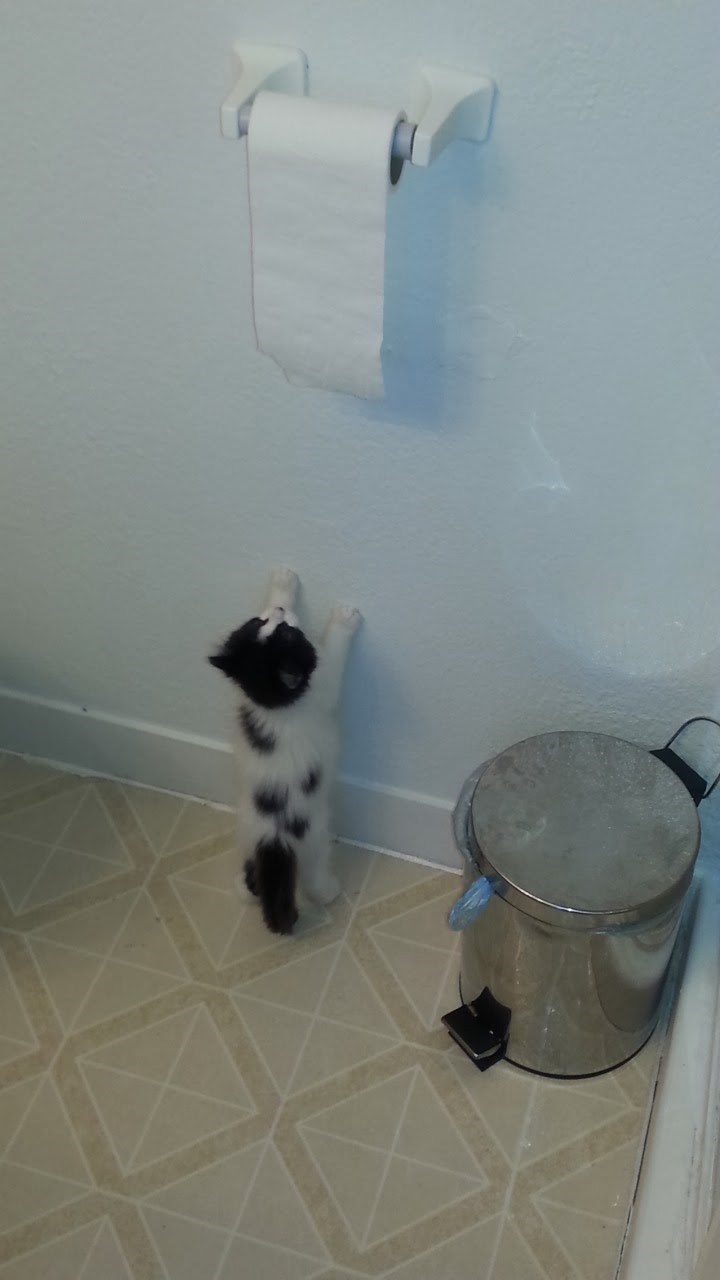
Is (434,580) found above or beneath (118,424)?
beneath

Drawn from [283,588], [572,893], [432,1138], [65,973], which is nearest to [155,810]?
[65,973]

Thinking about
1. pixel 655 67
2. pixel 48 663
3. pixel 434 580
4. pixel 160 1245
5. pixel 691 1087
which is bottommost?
pixel 160 1245

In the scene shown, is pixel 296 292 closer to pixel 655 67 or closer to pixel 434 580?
pixel 655 67

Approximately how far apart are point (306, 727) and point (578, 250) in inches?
23.7

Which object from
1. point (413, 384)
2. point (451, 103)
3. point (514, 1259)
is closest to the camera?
point (451, 103)

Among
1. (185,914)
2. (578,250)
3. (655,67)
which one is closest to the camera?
(655,67)

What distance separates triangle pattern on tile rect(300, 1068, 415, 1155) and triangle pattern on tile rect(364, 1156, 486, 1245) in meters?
0.03

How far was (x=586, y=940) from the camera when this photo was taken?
3.57 feet

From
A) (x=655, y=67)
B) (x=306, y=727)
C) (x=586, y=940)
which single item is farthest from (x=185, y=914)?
(x=655, y=67)

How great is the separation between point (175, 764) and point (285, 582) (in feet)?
1.40

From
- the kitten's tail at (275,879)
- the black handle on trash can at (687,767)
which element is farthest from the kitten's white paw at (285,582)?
the black handle on trash can at (687,767)

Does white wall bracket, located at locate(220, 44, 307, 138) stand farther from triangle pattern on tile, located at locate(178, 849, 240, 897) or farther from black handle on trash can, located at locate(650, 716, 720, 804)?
triangle pattern on tile, located at locate(178, 849, 240, 897)

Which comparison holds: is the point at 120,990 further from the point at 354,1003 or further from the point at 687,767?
the point at 687,767

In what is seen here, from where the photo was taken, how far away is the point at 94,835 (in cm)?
151
